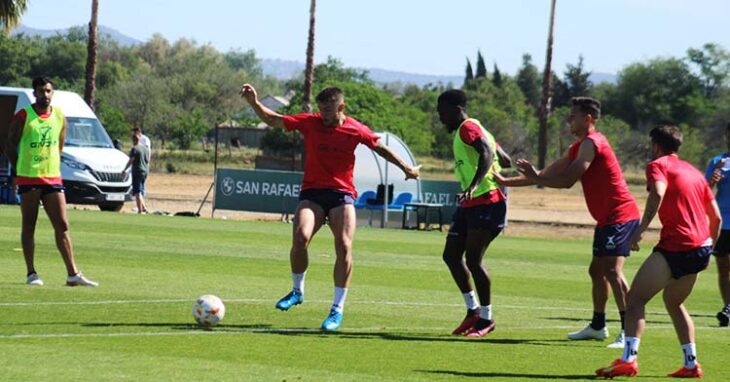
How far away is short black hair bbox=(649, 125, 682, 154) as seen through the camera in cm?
1130

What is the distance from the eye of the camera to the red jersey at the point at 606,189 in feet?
42.6

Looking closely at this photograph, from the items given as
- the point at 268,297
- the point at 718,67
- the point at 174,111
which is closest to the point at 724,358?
the point at 268,297

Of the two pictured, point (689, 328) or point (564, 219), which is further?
point (564, 219)

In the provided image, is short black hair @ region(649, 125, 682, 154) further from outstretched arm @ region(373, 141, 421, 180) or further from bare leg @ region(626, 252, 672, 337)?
outstretched arm @ region(373, 141, 421, 180)

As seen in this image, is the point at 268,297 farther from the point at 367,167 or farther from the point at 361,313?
the point at 367,167

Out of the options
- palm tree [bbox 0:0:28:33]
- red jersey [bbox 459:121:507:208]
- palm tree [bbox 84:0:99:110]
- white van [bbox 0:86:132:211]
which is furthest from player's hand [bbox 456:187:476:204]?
palm tree [bbox 84:0:99:110]

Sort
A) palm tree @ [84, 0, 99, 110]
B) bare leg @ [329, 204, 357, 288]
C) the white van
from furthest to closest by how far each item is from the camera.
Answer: palm tree @ [84, 0, 99, 110] → the white van → bare leg @ [329, 204, 357, 288]

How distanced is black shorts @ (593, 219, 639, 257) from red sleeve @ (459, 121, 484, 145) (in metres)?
1.39

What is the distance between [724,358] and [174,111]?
93.6m

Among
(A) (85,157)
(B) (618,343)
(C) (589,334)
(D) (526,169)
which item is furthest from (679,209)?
(A) (85,157)

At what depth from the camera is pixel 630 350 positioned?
10969 millimetres

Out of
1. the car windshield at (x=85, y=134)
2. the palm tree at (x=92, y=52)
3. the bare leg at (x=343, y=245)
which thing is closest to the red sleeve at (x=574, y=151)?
the bare leg at (x=343, y=245)

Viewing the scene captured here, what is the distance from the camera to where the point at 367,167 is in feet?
127

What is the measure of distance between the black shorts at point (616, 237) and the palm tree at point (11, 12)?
36431 mm
